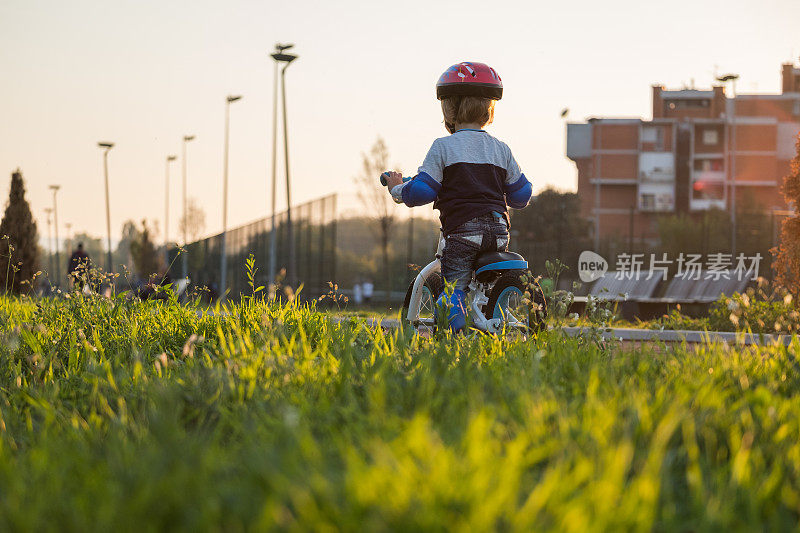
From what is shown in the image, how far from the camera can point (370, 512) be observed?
1.65 meters

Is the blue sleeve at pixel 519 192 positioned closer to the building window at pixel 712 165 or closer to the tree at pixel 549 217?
the tree at pixel 549 217

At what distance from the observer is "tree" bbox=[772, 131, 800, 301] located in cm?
1124

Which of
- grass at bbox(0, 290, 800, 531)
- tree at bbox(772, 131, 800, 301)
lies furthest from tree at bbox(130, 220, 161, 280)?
grass at bbox(0, 290, 800, 531)

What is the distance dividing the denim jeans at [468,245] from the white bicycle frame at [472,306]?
10cm

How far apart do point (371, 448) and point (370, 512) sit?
0.37 metres

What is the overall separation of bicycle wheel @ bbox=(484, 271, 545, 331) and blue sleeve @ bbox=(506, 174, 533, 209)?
2.15 ft

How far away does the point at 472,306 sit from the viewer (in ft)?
16.5

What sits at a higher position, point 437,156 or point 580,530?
point 437,156

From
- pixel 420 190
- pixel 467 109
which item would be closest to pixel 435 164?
pixel 420 190

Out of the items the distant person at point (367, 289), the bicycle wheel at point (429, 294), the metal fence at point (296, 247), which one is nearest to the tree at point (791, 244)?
the bicycle wheel at point (429, 294)

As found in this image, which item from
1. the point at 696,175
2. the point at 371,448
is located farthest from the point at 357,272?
the point at 696,175

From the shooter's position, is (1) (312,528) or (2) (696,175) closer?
(1) (312,528)

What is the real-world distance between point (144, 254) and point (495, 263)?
180 ft

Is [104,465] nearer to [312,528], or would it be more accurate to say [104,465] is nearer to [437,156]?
[312,528]
